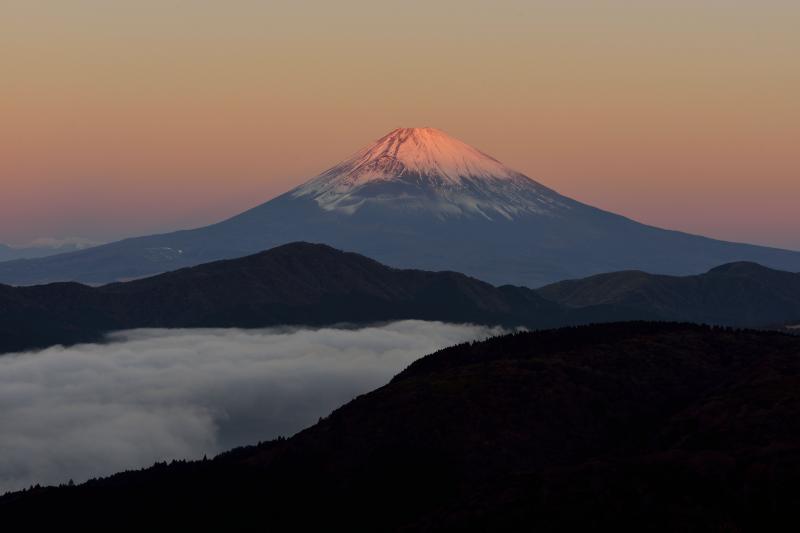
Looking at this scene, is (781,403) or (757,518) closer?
(757,518)

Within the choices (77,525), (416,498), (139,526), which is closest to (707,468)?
(416,498)

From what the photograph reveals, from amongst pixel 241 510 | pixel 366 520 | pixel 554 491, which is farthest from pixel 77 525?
pixel 554 491

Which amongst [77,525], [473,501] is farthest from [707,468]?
[77,525]

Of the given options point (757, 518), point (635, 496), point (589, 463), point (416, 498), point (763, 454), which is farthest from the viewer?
point (416, 498)

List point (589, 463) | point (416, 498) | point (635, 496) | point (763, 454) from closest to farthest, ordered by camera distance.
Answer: point (635, 496) → point (763, 454) → point (589, 463) → point (416, 498)

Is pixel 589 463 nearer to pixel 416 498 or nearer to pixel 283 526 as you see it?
pixel 416 498

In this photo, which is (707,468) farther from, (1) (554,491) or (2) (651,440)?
(2) (651,440)

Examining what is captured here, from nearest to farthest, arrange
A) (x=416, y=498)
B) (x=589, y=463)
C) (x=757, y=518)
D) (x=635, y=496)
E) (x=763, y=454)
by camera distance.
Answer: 1. (x=757, y=518)
2. (x=635, y=496)
3. (x=763, y=454)
4. (x=589, y=463)
5. (x=416, y=498)

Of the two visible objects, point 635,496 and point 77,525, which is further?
point 77,525

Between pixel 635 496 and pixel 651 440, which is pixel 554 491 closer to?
pixel 635 496
